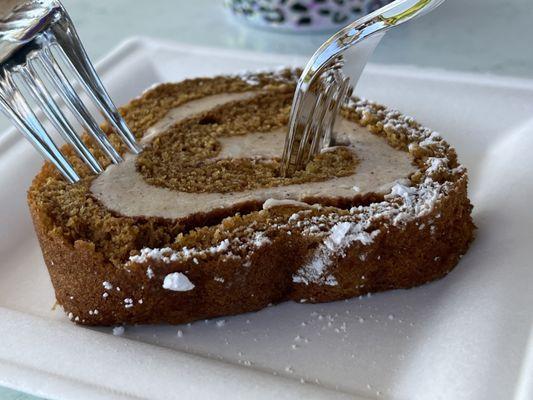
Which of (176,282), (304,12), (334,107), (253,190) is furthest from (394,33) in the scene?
(176,282)

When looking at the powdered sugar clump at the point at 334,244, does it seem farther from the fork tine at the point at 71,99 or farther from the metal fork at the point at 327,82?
the fork tine at the point at 71,99

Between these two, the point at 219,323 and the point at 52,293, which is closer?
the point at 219,323

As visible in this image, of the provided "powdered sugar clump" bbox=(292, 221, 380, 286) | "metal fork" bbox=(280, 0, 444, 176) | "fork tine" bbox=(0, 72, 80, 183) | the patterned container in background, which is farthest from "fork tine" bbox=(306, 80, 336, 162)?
the patterned container in background

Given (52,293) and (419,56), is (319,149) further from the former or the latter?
(419,56)

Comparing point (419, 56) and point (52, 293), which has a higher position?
point (52, 293)

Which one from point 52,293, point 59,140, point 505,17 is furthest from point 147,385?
point 505,17

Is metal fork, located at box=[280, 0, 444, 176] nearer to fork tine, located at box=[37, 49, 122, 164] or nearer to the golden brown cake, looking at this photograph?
the golden brown cake
